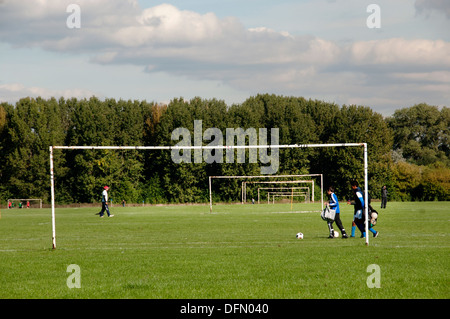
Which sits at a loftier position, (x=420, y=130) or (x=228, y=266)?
(x=420, y=130)

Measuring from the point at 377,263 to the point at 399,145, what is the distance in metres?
90.3

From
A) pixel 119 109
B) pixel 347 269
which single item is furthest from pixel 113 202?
pixel 347 269

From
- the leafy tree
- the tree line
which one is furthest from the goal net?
the leafy tree

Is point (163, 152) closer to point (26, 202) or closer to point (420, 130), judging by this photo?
point (26, 202)

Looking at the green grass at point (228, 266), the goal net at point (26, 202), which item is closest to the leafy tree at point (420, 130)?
the goal net at point (26, 202)

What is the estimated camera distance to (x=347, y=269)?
40.8ft

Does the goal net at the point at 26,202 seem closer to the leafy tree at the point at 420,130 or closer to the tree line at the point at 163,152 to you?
the tree line at the point at 163,152

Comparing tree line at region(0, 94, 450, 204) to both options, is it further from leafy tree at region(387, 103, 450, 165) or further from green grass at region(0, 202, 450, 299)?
green grass at region(0, 202, 450, 299)

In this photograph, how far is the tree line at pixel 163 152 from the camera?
225ft

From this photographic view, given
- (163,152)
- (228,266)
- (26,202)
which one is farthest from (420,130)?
(228,266)

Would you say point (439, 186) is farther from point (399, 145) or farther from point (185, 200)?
point (185, 200)

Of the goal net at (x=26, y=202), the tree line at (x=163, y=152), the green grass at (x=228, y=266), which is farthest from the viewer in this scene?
the tree line at (x=163, y=152)

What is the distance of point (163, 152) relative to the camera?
7075 centimetres

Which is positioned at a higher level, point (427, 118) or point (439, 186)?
point (427, 118)
